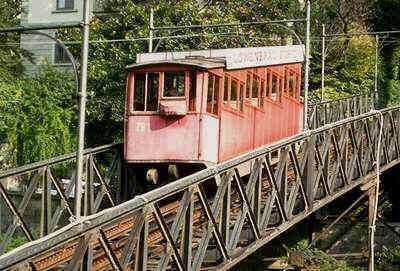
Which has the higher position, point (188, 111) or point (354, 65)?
point (354, 65)

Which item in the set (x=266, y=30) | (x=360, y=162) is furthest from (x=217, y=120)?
(x=266, y=30)

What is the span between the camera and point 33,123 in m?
23.7

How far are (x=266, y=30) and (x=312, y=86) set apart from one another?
5735 mm

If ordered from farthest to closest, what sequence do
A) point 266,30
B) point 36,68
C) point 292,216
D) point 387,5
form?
point 387,5 → point 36,68 → point 266,30 → point 292,216

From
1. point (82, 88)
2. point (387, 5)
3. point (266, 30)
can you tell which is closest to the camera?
point (82, 88)

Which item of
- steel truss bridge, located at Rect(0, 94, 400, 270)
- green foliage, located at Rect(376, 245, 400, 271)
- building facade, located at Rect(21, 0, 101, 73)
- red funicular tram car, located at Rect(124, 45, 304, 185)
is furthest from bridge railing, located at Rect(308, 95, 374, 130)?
building facade, located at Rect(21, 0, 101, 73)

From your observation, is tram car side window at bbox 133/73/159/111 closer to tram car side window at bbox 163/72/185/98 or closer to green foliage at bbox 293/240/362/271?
tram car side window at bbox 163/72/185/98

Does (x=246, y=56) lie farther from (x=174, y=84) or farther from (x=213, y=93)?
(x=174, y=84)

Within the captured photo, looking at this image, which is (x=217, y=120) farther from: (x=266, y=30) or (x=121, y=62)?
(x=266, y=30)

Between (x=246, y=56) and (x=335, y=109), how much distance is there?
14178 mm

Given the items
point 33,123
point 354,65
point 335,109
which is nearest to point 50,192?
point 33,123

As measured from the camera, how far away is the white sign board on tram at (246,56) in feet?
48.6

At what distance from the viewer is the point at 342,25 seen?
114 feet

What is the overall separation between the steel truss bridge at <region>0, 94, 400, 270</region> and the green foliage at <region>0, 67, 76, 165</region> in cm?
737
